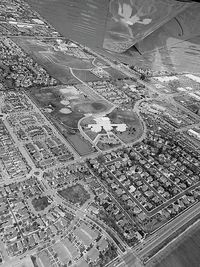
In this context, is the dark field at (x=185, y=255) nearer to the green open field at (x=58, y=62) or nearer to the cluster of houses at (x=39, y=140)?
the cluster of houses at (x=39, y=140)

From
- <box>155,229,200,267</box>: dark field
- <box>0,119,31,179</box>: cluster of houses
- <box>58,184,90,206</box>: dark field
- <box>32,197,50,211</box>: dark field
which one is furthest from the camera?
<box>0,119,31,179</box>: cluster of houses

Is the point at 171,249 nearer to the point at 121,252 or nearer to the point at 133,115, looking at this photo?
the point at 121,252

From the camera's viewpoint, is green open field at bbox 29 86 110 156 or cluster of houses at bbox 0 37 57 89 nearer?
green open field at bbox 29 86 110 156

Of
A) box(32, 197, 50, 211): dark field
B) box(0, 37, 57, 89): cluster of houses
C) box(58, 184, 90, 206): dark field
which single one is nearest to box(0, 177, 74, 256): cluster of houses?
box(32, 197, 50, 211): dark field

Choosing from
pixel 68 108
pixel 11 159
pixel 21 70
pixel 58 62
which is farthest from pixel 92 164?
pixel 58 62

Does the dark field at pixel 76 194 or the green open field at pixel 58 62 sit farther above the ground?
the green open field at pixel 58 62

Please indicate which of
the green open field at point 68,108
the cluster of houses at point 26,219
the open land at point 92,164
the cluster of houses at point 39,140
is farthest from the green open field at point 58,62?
the cluster of houses at point 26,219

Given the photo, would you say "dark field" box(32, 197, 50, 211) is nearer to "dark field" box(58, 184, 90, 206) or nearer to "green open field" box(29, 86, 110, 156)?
"dark field" box(58, 184, 90, 206)

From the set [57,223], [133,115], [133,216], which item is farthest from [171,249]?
[133,115]

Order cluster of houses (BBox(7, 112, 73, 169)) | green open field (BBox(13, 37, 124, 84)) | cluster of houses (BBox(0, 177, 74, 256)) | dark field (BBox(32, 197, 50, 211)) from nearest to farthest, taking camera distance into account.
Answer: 1. cluster of houses (BBox(0, 177, 74, 256))
2. dark field (BBox(32, 197, 50, 211))
3. cluster of houses (BBox(7, 112, 73, 169))
4. green open field (BBox(13, 37, 124, 84))

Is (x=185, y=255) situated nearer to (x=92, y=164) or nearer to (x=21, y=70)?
(x=92, y=164)
